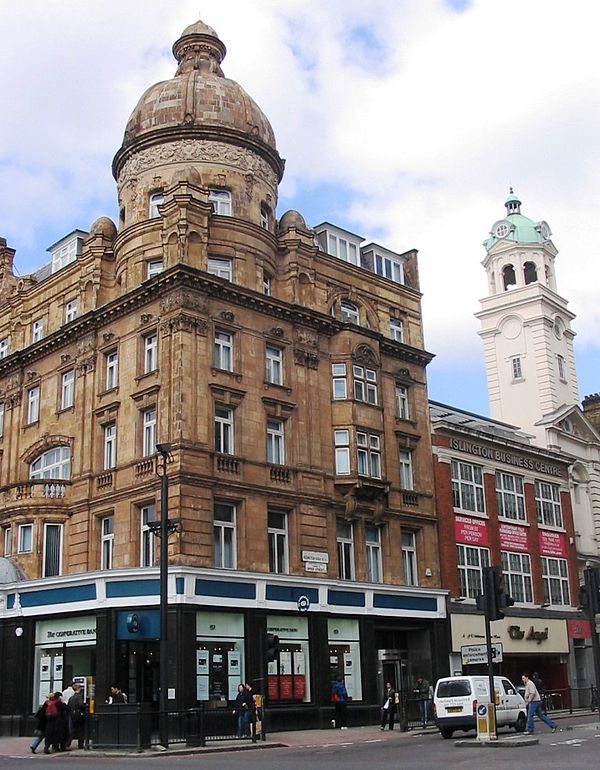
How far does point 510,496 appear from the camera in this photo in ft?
159

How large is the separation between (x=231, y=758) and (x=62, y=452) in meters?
19.7

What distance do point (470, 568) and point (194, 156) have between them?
860 inches

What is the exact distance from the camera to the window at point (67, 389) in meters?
40.9

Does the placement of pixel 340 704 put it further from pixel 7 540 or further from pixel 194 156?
pixel 194 156

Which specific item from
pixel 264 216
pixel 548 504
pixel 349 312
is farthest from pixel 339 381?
pixel 548 504

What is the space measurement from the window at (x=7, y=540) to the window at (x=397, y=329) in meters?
18.8

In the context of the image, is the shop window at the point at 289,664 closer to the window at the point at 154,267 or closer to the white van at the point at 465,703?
the white van at the point at 465,703

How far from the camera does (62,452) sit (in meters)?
40.7

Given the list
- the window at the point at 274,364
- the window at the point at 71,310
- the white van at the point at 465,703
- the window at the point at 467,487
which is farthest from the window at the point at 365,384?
the white van at the point at 465,703

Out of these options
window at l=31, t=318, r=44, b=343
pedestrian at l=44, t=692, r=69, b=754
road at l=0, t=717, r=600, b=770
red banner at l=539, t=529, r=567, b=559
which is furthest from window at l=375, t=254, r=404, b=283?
pedestrian at l=44, t=692, r=69, b=754

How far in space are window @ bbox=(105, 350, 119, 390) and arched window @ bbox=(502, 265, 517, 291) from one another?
34232 millimetres

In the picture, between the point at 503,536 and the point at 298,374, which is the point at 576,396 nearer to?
the point at 503,536

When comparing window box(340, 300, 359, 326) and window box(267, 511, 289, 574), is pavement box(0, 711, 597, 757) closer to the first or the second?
window box(267, 511, 289, 574)

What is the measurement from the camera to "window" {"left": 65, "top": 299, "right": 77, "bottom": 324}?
140ft
